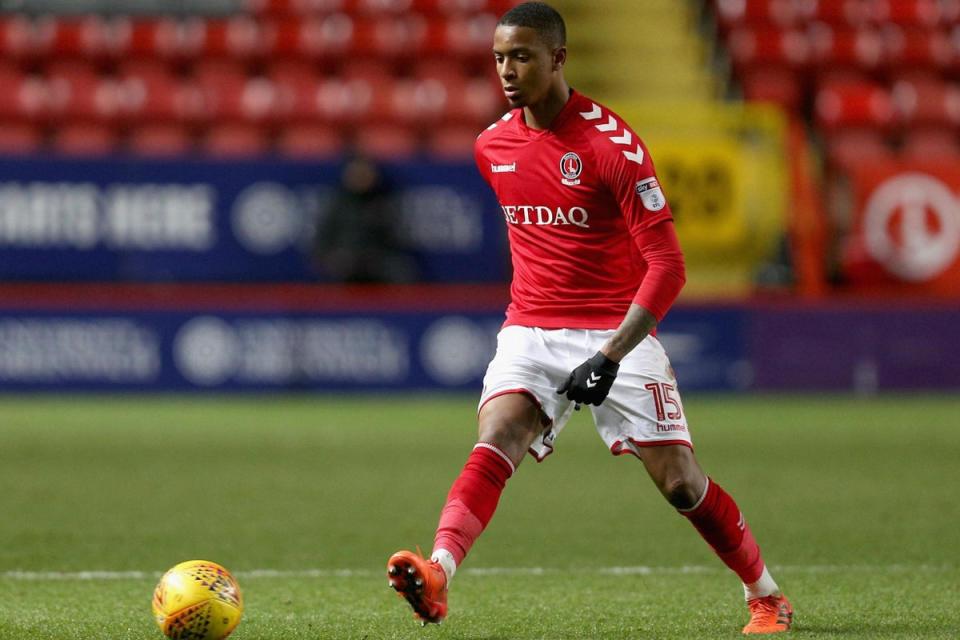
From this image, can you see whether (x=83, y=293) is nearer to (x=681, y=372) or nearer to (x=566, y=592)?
(x=681, y=372)

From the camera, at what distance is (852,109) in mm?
15445

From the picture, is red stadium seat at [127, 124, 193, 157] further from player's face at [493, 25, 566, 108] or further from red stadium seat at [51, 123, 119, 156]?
player's face at [493, 25, 566, 108]

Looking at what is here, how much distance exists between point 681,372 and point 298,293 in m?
3.41

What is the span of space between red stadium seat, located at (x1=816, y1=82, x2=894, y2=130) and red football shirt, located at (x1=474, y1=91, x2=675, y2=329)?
11145 mm

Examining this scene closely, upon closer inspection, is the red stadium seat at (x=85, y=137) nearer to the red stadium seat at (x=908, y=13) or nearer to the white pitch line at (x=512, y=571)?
the red stadium seat at (x=908, y=13)

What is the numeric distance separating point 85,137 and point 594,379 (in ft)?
37.5

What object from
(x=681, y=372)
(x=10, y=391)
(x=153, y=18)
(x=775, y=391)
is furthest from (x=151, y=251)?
(x=775, y=391)

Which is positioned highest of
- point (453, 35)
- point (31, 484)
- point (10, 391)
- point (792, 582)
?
point (453, 35)

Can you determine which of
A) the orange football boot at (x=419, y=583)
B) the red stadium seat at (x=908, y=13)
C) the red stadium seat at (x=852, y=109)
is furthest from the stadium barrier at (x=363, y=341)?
the orange football boot at (x=419, y=583)

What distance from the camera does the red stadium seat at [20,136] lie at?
48.2ft

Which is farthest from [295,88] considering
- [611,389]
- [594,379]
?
[594,379]

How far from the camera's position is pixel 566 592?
546cm

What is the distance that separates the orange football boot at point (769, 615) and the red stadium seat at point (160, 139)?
1084 centimetres

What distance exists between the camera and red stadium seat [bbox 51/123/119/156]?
1478 centimetres
